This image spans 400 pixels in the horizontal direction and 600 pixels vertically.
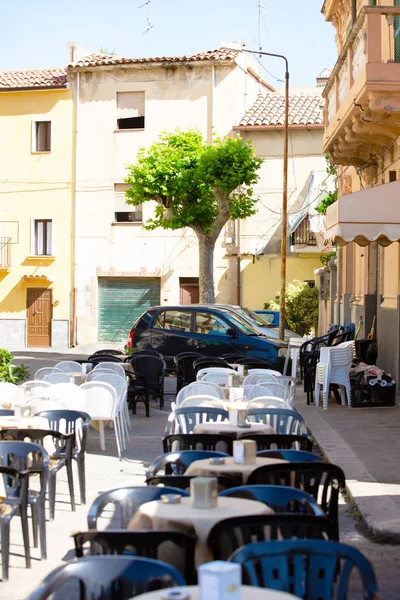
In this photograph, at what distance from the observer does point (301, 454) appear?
7074 mm

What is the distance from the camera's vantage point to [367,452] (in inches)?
456

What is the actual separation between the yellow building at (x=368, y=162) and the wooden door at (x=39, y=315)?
48.8 feet

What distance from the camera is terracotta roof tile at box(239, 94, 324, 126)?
36812 mm

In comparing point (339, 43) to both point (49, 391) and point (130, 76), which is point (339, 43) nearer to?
point (130, 76)

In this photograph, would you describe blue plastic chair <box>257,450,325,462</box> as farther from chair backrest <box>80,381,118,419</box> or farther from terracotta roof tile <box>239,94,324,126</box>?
terracotta roof tile <box>239,94,324,126</box>

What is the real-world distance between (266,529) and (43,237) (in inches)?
1385

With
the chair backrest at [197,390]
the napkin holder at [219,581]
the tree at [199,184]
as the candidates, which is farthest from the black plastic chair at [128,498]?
the tree at [199,184]

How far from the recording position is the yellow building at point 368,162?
13.4 metres

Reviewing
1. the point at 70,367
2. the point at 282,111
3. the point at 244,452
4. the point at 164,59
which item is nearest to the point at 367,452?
the point at 244,452

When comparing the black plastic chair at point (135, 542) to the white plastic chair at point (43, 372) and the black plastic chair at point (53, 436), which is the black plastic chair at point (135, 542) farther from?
the white plastic chair at point (43, 372)

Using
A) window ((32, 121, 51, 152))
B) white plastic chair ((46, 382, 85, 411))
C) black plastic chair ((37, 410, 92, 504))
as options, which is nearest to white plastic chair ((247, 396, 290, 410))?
black plastic chair ((37, 410, 92, 504))

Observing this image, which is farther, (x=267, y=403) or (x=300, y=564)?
(x=267, y=403)

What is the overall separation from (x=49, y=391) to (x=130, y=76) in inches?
1112

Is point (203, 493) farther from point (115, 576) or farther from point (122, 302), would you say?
point (122, 302)
